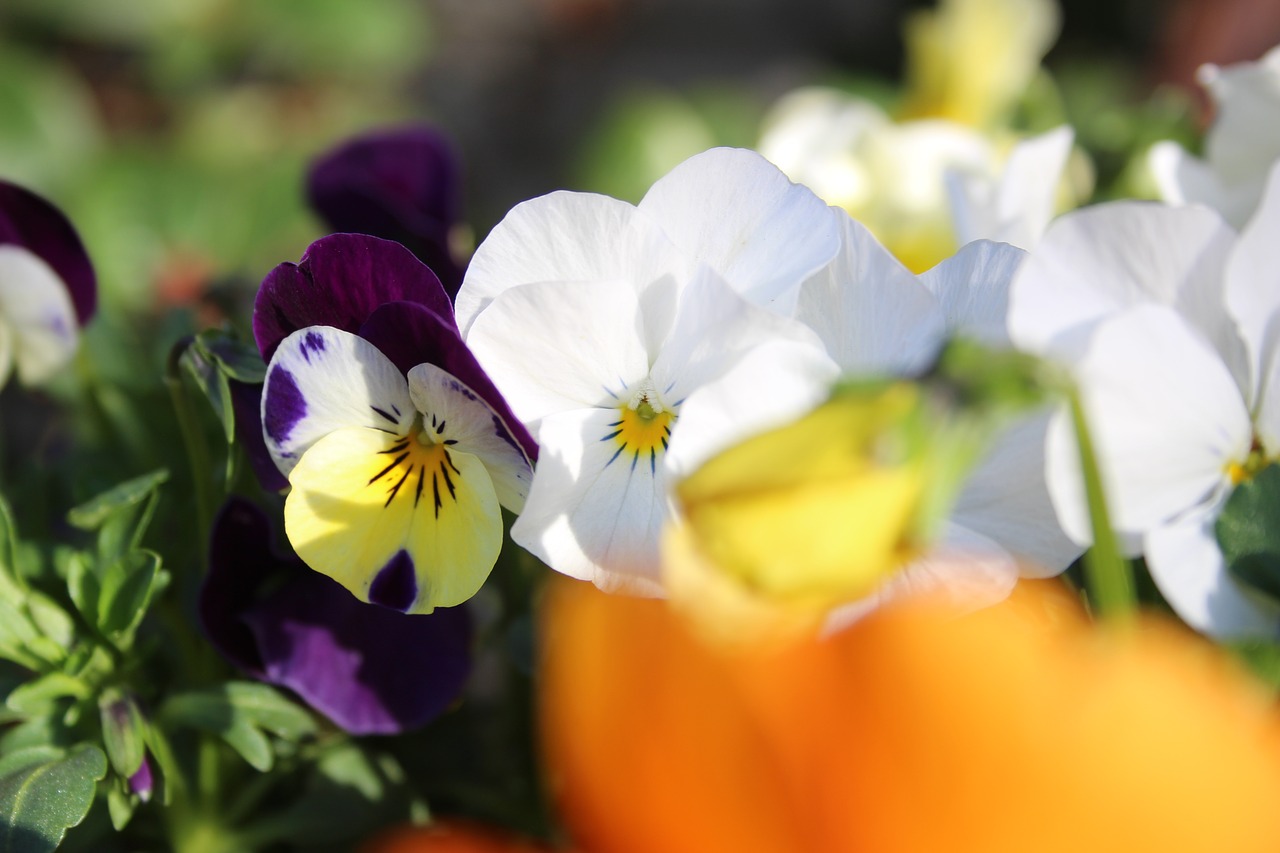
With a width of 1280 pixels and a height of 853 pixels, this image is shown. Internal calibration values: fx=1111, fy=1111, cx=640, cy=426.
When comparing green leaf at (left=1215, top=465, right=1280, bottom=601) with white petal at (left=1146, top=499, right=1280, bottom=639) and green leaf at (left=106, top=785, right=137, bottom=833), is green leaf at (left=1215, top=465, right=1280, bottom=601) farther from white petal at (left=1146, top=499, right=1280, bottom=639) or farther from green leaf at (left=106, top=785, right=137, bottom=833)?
green leaf at (left=106, top=785, right=137, bottom=833)

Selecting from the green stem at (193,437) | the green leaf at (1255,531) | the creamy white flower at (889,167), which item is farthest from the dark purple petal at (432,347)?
the creamy white flower at (889,167)

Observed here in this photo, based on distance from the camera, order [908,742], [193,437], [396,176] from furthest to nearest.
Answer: [396,176]
[193,437]
[908,742]

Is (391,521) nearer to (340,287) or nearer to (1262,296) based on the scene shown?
(340,287)

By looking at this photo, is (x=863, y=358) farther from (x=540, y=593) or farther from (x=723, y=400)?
(x=540, y=593)

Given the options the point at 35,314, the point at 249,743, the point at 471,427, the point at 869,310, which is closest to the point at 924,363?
the point at 869,310

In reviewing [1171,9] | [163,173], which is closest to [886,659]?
[163,173]

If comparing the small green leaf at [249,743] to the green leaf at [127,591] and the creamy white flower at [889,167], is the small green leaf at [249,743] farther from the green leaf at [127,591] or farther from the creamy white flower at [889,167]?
the creamy white flower at [889,167]
